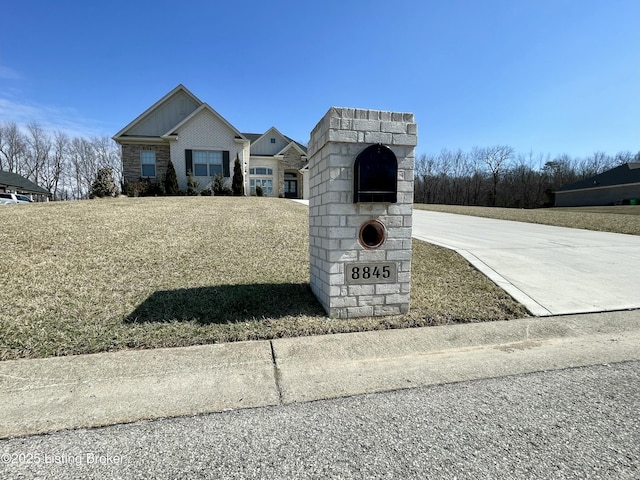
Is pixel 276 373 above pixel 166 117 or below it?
below

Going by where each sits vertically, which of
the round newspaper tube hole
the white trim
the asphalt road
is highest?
the white trim

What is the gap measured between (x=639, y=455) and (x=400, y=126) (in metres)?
3.13

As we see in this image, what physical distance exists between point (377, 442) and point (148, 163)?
69.9ft

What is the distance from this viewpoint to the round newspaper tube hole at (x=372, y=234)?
358cm

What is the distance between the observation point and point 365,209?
355 centimetres

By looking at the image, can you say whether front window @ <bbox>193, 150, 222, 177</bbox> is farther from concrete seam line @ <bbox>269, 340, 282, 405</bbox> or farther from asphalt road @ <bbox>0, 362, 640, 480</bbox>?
asphalt road @ <bbox>0, 362, 640, 480</bbox>

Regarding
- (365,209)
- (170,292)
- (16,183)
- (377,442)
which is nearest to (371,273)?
(365,209)

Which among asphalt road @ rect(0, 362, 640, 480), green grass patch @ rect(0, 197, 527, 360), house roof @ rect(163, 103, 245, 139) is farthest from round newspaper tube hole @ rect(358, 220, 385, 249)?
house roof @ rect(163, 103, 245, 139)

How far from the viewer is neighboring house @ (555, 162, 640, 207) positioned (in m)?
31.0

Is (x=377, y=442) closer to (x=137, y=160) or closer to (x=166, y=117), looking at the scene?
(x=137, y=160)

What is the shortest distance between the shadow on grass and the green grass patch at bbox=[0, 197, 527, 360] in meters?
0.01

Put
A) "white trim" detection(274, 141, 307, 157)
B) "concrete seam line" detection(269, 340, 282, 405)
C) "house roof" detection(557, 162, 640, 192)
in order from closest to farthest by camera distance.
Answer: "concrete seam line" detection(269, 340, 282, 405)
"white trim" detection(274, 141, 307, 157)
"house roof" detection(557, 162, 640, 192)

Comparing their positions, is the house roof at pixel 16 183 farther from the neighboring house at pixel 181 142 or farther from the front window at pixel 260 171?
the front window at pixel 260 171

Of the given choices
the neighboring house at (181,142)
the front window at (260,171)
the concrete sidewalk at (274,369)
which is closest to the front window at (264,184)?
the front window at (260,171)
